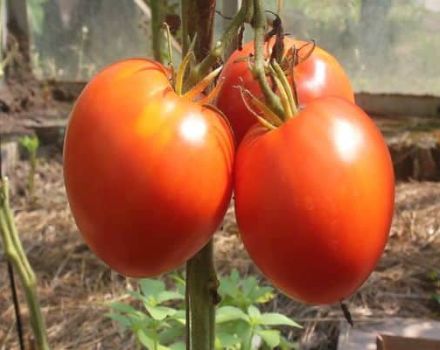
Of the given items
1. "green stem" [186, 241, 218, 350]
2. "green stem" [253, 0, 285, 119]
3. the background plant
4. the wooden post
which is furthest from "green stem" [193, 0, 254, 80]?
the wooden post

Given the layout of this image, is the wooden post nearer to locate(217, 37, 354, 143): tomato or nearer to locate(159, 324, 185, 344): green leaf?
locate(159, 324, 185, 344): green leaf

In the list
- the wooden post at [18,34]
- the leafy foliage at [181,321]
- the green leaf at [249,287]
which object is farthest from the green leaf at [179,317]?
the wooden post at [18,34]

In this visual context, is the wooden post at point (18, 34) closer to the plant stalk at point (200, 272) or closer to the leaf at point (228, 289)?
the leaf at point (228, 289)

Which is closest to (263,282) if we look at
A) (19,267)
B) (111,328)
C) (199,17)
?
(111,328)

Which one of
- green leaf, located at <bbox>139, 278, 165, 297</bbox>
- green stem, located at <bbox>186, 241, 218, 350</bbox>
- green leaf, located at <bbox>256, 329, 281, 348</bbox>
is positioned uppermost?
green stem, located at <bbox>186, 241, 218, 350</bbox>

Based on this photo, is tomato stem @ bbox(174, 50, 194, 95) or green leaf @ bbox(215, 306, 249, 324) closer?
tomato stem @ bbox(174, 50, 194, 95)

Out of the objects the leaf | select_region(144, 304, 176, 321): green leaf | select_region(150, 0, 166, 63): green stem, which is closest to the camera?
select_region(150, 0, 166, 63): green stem

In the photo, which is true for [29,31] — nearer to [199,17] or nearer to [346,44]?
[346,44]
